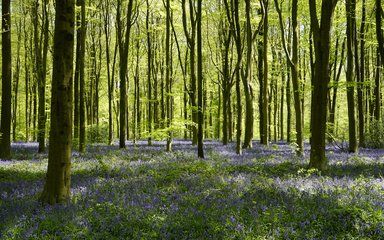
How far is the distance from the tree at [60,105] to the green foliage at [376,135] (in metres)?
21.1

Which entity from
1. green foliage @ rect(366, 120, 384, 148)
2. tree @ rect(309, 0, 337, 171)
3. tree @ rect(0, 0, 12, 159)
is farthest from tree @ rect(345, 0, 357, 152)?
tree @ rect(0, 0, 12, 159)

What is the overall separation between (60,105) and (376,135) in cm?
2164

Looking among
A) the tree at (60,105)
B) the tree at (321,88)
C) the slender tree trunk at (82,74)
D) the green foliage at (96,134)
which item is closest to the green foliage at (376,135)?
the tree at (321,88)

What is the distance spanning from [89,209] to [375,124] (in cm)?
2148

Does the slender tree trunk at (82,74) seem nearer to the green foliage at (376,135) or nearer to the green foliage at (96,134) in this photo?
the green foliage at (96,134)

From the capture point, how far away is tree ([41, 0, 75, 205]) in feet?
25.2

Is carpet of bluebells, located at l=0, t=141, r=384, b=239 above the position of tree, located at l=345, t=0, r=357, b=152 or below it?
below

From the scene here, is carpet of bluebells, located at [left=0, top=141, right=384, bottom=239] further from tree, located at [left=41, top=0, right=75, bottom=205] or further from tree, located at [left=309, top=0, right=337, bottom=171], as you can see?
tree, located at [left=309, top=0, right=337, bottom=171]

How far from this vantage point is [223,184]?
9.28m

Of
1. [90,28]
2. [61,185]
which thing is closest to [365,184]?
[61,185]

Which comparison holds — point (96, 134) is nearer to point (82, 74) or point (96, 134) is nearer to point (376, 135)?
point (82, 74)

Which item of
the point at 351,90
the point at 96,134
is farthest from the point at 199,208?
the point at 96,134

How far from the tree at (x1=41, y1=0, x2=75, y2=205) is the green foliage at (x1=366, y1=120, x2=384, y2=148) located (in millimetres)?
21148

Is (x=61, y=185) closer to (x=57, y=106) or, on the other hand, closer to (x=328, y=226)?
(x=57, y=106)
